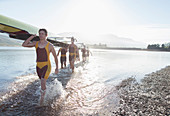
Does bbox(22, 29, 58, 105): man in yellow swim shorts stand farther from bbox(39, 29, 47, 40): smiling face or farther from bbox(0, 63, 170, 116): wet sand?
bbox(0, 63, 170, 116): wet sand

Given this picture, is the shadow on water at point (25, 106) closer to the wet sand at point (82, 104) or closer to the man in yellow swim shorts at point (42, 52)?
the wet sand at point (82, 104)

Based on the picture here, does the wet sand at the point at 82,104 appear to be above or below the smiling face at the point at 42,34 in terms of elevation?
below

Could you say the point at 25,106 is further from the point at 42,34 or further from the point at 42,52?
the point at 42,34

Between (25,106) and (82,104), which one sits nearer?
(25,106)

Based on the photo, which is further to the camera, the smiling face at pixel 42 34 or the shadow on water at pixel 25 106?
the smiling face at pixel 42 34

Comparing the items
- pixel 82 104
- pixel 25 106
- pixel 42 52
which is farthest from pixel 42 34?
pixel 82 104

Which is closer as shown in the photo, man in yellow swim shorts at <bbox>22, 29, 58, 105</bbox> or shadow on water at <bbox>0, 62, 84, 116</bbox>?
shadow on water at <bbox>0, 62, 84, 116</bbox>

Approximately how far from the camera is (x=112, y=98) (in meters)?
4.68

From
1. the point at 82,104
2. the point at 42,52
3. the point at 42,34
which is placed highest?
the point at 42,34

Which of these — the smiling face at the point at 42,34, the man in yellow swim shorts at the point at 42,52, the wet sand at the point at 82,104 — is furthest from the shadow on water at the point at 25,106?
the smiling face at the point at 42,34

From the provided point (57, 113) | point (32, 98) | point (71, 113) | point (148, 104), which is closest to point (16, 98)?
point (32, 98)

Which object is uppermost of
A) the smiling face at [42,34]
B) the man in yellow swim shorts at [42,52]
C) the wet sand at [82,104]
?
the smiling face at [42,34]

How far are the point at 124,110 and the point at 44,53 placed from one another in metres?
3.34

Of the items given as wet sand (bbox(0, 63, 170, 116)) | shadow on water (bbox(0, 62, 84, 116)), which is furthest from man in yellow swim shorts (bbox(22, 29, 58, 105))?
wet sand (bbox(0, 63, 170, 116))
